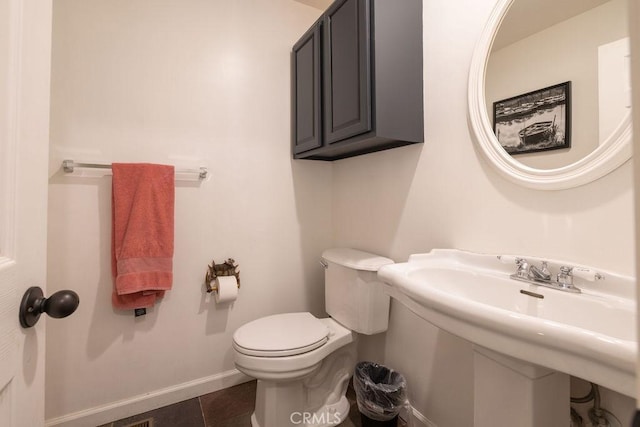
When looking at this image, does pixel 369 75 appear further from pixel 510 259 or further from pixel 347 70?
pixel 510 259

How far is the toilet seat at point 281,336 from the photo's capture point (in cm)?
116

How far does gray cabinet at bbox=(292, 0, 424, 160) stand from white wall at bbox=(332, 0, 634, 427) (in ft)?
0.24

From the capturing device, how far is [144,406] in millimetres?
1419

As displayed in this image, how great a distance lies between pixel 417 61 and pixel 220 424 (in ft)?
6.43

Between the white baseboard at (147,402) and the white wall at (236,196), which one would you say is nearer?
the white wall at (236,196)

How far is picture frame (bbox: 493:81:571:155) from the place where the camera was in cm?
86

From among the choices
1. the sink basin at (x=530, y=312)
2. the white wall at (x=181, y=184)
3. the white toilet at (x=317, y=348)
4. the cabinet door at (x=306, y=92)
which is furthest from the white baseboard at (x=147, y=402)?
the cabinet door at (x=306, y=92)

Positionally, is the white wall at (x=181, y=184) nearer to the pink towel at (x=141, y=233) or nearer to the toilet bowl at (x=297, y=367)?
the pink towel at (x=141, y=233)

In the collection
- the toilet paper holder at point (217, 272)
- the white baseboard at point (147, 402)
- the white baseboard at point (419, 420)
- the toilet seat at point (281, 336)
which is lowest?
the white baseboard at point (147, 402)

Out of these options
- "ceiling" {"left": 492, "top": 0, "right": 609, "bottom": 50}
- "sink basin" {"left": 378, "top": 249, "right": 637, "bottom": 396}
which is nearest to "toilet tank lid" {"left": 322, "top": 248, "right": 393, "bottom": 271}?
"sink basin" {"left": 378, "top": 249, "right": 637, "bottom": 396}

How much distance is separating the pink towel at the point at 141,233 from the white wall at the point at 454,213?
1.09 metres

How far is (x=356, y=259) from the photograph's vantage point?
4.72ft

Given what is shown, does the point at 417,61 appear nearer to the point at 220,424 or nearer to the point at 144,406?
the point at 220,424

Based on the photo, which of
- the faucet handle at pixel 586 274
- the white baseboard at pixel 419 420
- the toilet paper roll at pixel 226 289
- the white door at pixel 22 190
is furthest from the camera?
the toilet paper roll at pixel 226 289
